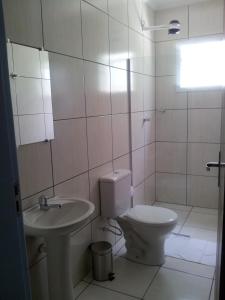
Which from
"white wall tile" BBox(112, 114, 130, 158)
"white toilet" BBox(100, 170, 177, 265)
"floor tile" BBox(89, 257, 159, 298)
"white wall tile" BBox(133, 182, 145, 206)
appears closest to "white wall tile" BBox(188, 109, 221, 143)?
"white wall tile" BBox(133, 182, 145, 206)

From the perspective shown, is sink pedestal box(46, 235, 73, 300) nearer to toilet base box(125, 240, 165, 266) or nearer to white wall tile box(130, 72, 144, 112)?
toilet base box(125, 240, 165, 266)

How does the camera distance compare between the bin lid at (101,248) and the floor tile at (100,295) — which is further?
the bin lid at (101,248)

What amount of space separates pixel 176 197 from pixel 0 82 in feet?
9.96

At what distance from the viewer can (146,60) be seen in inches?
127

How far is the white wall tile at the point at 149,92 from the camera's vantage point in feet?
10.6

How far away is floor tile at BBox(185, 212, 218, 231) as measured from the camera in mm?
3041

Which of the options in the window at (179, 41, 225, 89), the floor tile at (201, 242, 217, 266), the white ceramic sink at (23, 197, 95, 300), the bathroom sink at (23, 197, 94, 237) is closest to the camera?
the bathroom sink at (23, 197, 94, 237)

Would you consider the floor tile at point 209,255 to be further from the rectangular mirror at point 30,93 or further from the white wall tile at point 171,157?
the rectangular mirror at point 30,93

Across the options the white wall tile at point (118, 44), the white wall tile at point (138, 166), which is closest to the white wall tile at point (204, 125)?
the white wall tile at point (138, 166)

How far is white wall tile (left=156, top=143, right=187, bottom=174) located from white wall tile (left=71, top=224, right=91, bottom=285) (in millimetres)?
1613

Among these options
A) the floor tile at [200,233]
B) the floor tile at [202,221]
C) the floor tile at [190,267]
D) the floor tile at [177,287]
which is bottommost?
the floor tile at [177,287]

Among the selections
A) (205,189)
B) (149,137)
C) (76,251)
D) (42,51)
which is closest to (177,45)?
(149,137)

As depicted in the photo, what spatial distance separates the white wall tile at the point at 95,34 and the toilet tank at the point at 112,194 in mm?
970

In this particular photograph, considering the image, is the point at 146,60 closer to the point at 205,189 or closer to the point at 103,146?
the point at 103,146
